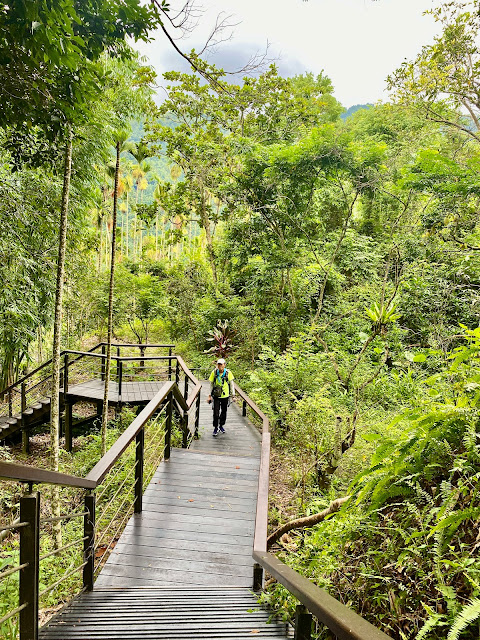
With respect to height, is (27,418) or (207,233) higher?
(207,233)

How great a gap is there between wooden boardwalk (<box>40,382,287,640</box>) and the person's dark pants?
5.02ft

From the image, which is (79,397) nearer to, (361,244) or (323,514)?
(323,514)

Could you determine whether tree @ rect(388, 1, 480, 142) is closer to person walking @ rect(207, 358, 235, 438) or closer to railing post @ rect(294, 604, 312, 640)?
person walking @ rect(207, 358, 235, 438)

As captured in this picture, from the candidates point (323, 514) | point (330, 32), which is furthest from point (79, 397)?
point (330, 32)

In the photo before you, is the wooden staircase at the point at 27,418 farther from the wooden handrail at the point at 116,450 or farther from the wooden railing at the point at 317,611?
the wooden railing at the point at 317,611

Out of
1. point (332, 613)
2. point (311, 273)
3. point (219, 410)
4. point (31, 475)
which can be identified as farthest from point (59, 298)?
point (311, 273)

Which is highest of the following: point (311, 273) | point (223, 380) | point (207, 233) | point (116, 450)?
point (207, 233)

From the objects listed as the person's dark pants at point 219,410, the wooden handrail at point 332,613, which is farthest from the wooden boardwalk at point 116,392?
the wooden handrail at point 332,613

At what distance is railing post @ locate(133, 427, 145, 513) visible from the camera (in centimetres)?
335

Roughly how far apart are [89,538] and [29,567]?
36.8 inches

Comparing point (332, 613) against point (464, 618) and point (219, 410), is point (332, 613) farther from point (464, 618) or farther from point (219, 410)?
point (219, 410)

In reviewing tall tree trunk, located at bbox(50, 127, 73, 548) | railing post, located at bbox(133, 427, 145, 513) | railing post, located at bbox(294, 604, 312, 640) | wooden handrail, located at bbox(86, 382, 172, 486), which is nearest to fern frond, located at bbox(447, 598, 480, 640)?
railing post, located at bbox(294, 604, 312, 640)

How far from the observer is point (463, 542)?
1.38 metres

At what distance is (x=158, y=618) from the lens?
2.00 meters
